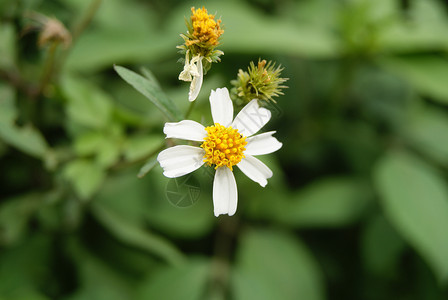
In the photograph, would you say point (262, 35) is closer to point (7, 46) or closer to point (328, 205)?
point (328, 205)

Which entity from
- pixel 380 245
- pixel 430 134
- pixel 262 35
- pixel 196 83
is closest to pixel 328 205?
pixel 380 245

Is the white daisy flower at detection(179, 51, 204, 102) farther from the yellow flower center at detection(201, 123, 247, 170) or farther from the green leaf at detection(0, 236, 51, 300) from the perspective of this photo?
the green leaf at detection(0, 236, 51, 300)

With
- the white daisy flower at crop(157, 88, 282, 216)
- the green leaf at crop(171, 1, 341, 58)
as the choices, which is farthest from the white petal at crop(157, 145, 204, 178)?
the green leaf at crop(171, 1, 341, 58)

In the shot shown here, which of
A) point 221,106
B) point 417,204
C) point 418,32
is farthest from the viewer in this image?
point 418,32

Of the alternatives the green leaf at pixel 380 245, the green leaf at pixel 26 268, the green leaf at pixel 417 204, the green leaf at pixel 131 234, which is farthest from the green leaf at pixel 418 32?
the green leaf at pixel 26 268

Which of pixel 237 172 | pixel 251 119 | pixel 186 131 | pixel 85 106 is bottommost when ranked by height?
pixel 186 131
